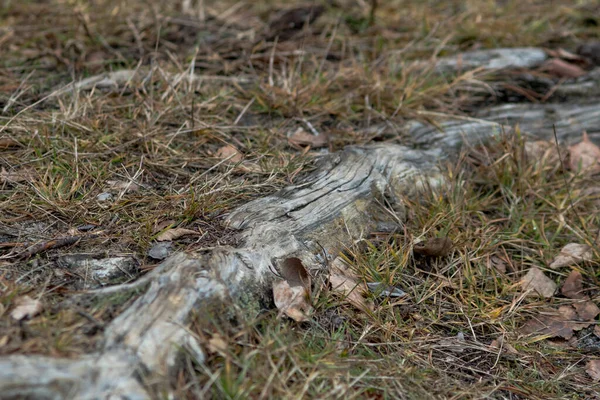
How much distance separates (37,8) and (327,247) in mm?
3033

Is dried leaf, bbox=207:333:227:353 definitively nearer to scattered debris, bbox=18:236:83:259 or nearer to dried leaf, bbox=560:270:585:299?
scattered debris, bbox=18:236:83:259

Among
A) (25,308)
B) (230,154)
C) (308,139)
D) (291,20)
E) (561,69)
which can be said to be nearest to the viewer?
(25,308)

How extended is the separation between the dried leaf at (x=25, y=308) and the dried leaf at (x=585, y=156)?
2787mm

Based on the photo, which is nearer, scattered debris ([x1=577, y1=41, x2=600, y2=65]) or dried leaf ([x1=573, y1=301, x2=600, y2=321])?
dried leaf ([x1=573, y1=301, x2=600, y2=321])

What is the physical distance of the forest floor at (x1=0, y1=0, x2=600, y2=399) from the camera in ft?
Result: 6.67

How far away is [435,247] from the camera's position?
2691 mm

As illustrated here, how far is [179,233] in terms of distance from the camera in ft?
7.94

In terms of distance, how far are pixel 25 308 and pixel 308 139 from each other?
5.77 feet

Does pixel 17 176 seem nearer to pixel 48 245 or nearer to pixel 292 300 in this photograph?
pixel 48 245

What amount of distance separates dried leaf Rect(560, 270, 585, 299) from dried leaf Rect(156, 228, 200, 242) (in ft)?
5.44

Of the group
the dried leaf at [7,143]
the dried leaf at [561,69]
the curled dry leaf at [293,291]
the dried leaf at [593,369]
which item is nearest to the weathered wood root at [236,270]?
the curled dry leaf at [293,291]

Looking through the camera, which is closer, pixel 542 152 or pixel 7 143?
pixel 7 143

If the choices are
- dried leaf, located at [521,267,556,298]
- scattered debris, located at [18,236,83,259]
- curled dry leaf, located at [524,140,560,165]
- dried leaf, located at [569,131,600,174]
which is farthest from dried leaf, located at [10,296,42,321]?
dried leaf, located at [569,131,600,174]

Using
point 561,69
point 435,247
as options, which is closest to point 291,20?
point 561,69
